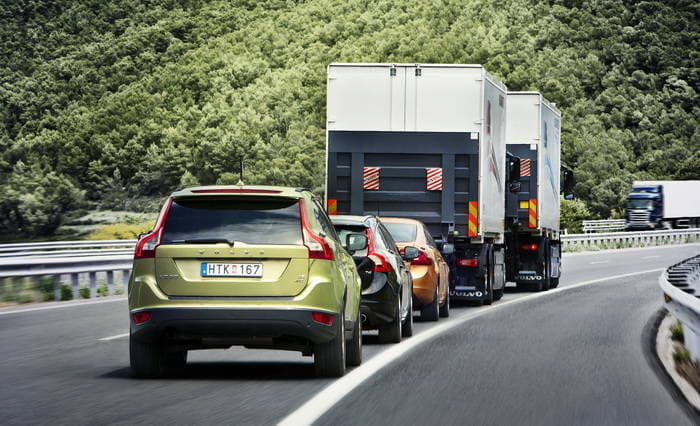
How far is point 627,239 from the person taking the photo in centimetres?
6162

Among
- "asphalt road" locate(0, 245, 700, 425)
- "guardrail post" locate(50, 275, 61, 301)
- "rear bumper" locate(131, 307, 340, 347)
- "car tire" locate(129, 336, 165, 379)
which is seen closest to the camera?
"asphalt road" locate(0, 245, 700, 425)

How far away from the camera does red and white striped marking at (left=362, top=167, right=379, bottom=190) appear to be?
21.0m

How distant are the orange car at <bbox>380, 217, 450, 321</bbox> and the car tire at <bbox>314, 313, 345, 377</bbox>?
7023 mm

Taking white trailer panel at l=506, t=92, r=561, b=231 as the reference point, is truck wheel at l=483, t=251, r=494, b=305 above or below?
below

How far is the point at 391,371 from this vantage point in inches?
477

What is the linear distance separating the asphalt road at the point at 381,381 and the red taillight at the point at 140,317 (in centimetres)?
51

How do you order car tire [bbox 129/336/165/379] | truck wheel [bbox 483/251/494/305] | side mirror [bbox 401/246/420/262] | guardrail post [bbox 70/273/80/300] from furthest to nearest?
1. guardrail post [bbox 70/273/80/300]
2. truck wheel [bbox 483/251/494/305]
3. side mirror [bbox 401/246/420/262]
4. car tire [bbox 129/336/165/379]

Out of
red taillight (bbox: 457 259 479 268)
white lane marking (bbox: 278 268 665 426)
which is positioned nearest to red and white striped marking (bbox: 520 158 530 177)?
red taillight (bbox: 457 259 479 268)


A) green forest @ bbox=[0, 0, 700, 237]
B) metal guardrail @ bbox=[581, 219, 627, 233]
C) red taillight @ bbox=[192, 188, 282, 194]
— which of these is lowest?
red taillight @ bbox=[192, 188, 282, 194]

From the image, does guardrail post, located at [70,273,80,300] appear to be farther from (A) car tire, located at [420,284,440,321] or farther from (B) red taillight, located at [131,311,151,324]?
(B) red taillight, located at [131,311,151,324]

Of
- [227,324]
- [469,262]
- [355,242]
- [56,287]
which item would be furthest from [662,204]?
[227,324]

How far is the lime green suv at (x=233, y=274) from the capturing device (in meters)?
10.8

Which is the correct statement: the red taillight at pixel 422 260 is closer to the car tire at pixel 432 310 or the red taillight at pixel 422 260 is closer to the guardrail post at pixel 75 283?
the car tire at pixel 432 310

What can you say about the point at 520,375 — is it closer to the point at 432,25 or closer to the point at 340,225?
the point at 340,225
